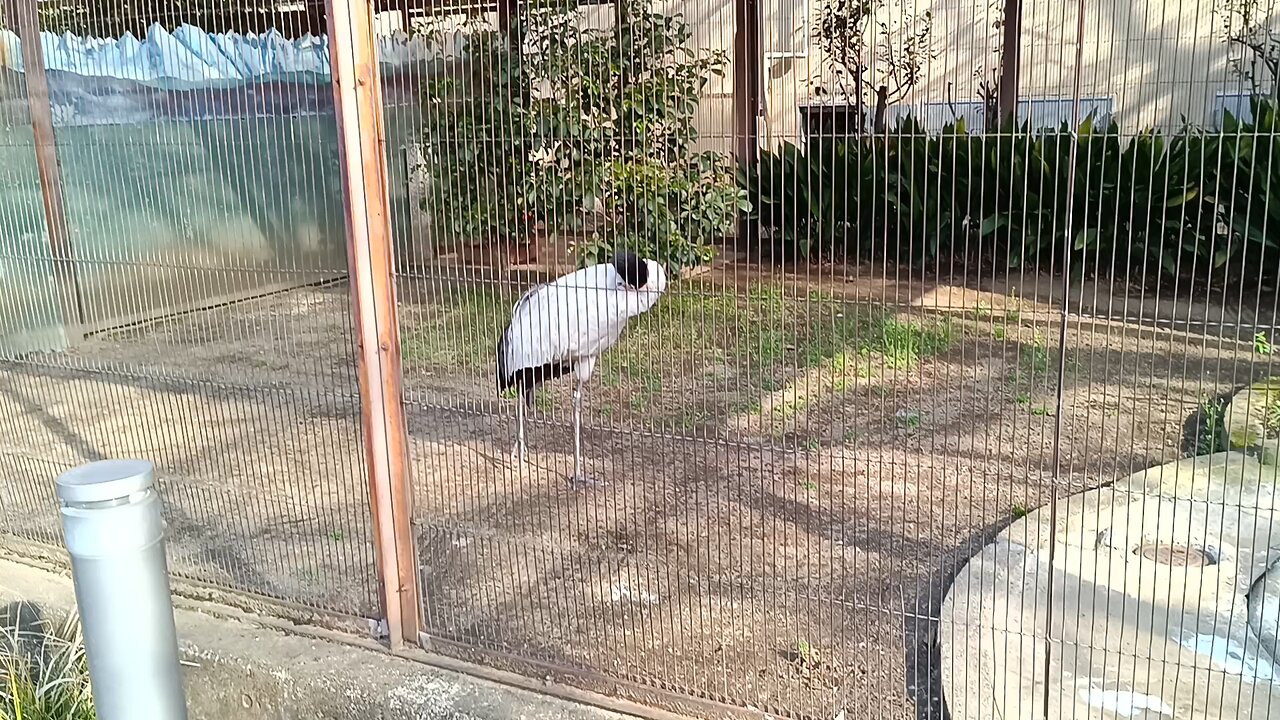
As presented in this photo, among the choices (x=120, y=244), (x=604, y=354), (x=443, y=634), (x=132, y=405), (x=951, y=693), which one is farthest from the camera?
(x=604, y=354)

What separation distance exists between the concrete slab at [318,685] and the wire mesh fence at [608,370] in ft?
0.37

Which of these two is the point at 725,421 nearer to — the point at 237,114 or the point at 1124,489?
the point at 1124,489

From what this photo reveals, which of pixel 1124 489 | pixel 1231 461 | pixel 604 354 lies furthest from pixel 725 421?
pixel 1231 461

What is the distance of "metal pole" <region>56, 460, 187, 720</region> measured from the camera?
1867 millimetres

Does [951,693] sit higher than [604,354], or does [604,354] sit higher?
[604,354]

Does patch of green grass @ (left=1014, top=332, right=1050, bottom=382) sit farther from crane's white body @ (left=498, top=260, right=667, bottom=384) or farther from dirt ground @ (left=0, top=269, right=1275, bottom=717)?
crane's white body @ (left=498, top=260, right=667, bottom=384)

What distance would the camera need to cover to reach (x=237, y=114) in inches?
99.7

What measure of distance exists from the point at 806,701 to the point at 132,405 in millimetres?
2404

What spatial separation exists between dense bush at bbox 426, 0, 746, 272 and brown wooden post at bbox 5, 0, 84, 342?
59.2 inches

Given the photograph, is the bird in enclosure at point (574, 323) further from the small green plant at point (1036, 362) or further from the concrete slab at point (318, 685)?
the small green plant at point (1036, 362)

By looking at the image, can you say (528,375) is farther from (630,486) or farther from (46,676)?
(46,676)

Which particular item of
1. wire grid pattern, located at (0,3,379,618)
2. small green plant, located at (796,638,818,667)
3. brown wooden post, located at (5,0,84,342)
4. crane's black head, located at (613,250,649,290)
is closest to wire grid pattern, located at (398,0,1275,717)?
small green plant, located at (796,638,818,667)

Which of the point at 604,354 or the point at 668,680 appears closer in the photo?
the point at 668,680

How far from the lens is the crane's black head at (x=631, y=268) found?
3046mm
